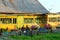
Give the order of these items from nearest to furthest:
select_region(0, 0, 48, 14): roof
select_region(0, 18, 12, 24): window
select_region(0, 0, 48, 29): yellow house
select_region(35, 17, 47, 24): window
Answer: select_region(0, 18, 12, 24): window
select_region(0, 0, 48, 29): yellow house
select_region(0, 0, 48, 14): roof
select_region(35, 17, 47, 24): window

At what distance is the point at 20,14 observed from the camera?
3784cm

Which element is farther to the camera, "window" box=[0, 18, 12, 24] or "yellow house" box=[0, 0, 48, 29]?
"yellow house" box=[0, 0, 48, 29]

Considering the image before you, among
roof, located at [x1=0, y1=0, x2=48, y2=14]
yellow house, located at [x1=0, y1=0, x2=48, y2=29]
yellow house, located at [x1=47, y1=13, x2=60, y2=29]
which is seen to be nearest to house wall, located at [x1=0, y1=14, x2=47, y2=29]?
yellow house, located at [x1=0, y1=0, x2=48, y2=29]

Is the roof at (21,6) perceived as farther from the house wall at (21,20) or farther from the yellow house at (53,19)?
the yellow house at (53,19)

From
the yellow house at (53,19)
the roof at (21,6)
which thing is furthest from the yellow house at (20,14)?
the yellow house at (53,19)

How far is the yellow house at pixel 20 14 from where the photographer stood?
121 feet

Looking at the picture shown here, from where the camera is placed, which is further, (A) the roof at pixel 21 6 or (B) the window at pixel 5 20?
(A) the roof at pixel 21 6

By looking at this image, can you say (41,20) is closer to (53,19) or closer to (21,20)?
(53,19)

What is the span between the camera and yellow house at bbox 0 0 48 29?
3703 cm

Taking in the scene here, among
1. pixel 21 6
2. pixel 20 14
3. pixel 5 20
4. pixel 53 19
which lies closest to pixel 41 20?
pixel 53 19

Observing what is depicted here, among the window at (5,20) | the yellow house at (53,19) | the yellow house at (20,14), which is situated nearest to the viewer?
the window at (5,20)

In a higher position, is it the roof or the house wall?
the roof

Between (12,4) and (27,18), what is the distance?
11.5 feet

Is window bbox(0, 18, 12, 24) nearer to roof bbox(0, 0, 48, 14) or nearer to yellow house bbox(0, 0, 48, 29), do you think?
yellow house bbox(0, 0, 48, 29)
